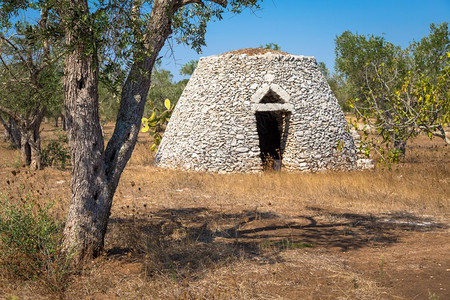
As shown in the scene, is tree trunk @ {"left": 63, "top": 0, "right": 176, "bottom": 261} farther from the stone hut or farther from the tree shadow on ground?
the stone hut

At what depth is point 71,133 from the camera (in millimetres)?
5527

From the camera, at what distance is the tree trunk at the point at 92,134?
215 inches

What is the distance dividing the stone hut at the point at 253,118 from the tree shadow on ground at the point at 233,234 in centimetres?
494

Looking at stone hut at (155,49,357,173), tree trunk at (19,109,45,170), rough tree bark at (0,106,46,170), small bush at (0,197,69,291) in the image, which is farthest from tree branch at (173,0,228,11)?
tree trunk at (19,109,45,170)

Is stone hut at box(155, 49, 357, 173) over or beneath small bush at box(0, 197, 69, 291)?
over

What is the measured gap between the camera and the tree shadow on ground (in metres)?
6.07

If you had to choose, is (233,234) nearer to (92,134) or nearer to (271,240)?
(271,240)

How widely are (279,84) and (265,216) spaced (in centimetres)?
712

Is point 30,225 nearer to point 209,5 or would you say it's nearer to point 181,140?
point 209,5

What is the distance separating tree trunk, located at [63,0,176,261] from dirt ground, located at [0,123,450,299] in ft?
1.72

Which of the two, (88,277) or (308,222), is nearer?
(88,277)

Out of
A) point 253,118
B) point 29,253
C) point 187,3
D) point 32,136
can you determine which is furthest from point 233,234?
point 32,136

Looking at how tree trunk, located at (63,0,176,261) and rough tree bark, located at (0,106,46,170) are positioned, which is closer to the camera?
tree trunk, located at (63,0,176,261)

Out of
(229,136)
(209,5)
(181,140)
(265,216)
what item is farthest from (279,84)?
(209,5)
